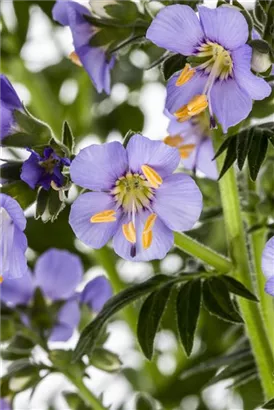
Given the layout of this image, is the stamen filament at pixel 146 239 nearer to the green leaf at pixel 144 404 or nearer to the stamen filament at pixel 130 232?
the stamen filament at pixel 130 232

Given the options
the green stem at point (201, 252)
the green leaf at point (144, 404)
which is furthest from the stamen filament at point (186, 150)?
the green leaf at point (144, 404)

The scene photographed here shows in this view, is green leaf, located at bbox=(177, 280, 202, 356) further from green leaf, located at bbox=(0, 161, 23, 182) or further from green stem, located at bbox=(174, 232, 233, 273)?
green leaf, located at bbox=(0, 161, 23, 182)

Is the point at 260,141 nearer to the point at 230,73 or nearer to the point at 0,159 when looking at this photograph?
the point at 230,73

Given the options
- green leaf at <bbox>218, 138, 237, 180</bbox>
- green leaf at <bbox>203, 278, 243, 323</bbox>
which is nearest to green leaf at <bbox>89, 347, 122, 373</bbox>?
green leaf at <bbox>203, 278, 243, 323</bbox>

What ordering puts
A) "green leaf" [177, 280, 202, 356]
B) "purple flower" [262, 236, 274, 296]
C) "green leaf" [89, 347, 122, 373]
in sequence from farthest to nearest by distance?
"green leaf" [89, 347, 122, 373]
"green leaf" [177, 280, 202, 356]
"purple flower" [262, 236, 274, 296]

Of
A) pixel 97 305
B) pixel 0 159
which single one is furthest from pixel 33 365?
pixel 0 159
